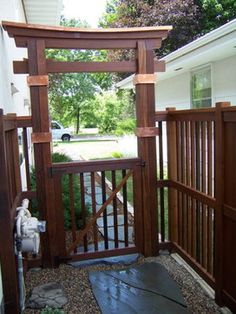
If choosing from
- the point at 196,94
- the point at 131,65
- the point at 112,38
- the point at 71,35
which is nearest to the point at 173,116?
the point at 131,65

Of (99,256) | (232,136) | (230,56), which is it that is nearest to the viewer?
(232,136)

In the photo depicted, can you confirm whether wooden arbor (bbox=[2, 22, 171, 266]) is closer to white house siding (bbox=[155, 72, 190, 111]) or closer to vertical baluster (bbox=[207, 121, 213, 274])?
vertical baluster (bbox=[207, 121, 213, 274])

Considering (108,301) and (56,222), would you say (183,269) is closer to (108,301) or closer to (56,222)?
(108,301)

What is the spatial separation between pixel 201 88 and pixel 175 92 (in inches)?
62.1

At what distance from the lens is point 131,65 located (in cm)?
332

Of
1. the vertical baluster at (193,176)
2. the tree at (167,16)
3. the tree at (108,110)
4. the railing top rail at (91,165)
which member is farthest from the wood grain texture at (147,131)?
the tree at (108,110)

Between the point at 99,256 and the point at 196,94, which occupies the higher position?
the point at 196,94

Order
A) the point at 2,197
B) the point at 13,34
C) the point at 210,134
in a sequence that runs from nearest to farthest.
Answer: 1. the point at 2,197
2. the point at 210,134
3. the point at 13,34

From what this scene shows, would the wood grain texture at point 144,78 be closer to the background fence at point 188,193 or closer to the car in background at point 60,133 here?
the background fence at point 188,193

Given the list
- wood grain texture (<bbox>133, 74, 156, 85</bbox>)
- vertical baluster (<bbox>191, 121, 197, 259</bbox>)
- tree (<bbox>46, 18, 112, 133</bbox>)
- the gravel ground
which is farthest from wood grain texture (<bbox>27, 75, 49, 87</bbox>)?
tree (<bbox>46, 18, 112, 133</bbox>)

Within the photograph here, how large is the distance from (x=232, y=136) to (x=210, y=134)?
0.36 meters

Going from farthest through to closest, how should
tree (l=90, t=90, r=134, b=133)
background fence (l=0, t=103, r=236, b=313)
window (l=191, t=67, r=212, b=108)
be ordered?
tree (l=90, t=90, r=134, b=133), window (l=191, t=67, r=212, b=108), background fence (l=0, t=103, r=236, b=313)

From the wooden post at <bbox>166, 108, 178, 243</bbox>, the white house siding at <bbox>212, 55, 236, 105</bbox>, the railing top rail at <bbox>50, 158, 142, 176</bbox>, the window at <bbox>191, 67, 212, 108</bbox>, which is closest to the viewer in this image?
the railing top rail at <bbox>50, 158, 142, 176</bbox>

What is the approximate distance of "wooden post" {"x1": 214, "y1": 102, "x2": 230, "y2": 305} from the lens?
2453mm
